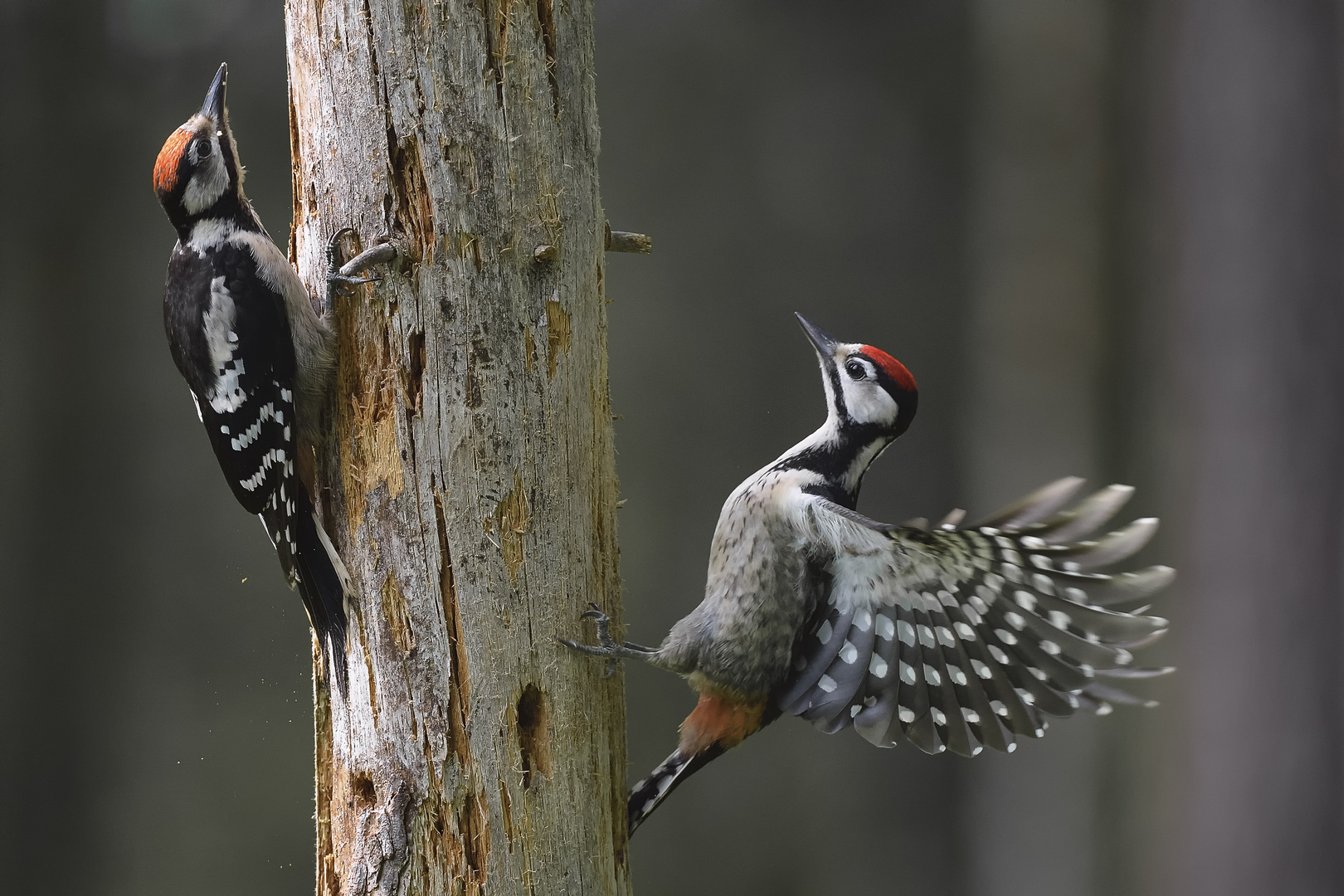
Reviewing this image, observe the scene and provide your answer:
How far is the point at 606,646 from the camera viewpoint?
1.50 meters

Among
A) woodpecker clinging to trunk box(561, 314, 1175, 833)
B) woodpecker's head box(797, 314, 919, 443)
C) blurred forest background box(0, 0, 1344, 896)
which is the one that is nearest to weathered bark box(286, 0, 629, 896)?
woodpecker clinging to trunk box(561, 314, 1175, 833)

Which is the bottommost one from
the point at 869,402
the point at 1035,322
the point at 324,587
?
the point at 324,587

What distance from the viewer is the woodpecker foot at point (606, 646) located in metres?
1.49

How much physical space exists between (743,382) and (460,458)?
2072 mm

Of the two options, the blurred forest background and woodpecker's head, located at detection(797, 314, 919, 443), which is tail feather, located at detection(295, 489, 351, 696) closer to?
woodpecker's head, located at detection(797, 314, 919, 443)

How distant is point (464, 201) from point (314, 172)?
0.94 feet

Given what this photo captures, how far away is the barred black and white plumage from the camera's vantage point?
1.53 m

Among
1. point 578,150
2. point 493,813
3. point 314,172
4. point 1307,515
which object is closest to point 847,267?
point 1307,515

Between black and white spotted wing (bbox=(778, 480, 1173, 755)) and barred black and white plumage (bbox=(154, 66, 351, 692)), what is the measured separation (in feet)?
2.78

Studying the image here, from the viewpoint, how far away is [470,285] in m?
1.45

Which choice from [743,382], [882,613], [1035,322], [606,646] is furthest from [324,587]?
[1035,322]

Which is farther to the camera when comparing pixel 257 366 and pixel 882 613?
pixel 882 613

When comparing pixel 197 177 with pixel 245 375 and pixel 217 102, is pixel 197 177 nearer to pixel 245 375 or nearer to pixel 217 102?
pixel 217 102

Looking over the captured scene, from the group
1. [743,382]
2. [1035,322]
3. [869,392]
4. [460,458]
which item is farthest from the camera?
[743,382]
